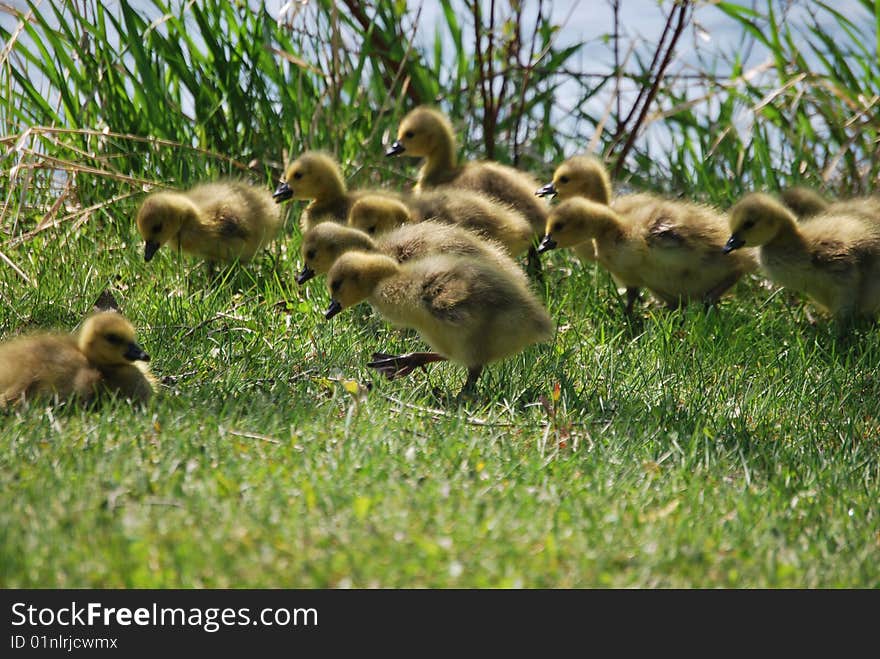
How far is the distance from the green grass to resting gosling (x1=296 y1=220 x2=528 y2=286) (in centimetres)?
27

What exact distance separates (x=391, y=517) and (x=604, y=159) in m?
5.10

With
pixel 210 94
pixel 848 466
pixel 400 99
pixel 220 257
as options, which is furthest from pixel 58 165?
pixel 848 466

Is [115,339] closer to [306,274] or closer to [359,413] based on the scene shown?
[359,413]

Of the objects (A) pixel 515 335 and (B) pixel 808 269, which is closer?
(A) pixel 515 335

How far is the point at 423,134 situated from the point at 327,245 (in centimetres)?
174

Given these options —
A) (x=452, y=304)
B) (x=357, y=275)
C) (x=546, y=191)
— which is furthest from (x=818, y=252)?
(x=357, y=275)

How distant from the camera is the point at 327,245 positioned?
16.0 ft

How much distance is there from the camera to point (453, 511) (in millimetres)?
2662

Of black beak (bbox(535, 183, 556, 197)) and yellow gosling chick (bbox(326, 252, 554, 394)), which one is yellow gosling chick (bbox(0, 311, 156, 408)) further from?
black beak (bbox(535, 183, 556, 197))

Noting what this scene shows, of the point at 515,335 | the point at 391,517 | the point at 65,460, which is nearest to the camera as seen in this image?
the point at 391,517

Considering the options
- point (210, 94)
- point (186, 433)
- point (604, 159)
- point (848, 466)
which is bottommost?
point (848, 466)

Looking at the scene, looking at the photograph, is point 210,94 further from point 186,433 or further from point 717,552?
point 717,552

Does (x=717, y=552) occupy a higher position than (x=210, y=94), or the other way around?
(x=210, y=94)

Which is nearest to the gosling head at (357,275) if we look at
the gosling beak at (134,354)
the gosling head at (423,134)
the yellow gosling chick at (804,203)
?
the gosling beak at (134,354)
